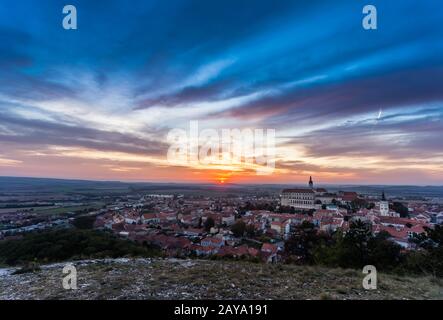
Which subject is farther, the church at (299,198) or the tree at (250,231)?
the church at (299,198)

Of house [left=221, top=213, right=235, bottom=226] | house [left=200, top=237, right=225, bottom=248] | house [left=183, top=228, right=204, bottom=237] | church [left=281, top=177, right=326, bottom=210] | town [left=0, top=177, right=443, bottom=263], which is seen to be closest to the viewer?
town [left=0, top=177, right=443, bottom=263]

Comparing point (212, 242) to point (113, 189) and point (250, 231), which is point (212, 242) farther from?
point (113, 189)

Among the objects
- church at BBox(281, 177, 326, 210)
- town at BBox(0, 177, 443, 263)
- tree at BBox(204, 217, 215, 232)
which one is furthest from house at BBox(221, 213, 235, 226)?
church at BBox(281, 177, 326, 210)

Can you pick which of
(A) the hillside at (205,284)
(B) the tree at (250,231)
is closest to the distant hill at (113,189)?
(B) the tree at (250,231)

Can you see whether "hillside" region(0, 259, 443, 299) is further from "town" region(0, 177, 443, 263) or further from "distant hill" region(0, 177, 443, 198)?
"distant hill" region(0, 177, 443, 198)

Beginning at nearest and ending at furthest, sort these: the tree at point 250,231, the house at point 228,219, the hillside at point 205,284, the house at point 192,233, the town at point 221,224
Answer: the hillside at point 205,284 < the town at point 221,224 < the house at point 192,233 < the tree at point 250,231 < the house at point 228,219

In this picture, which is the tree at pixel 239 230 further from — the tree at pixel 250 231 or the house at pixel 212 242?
the house at pixel 212 242

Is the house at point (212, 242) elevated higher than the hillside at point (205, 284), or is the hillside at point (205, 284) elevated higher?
the hillside at point (205, 284)

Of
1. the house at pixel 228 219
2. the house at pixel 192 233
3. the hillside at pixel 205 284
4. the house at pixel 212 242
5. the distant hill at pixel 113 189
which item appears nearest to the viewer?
the hillside at pixel 205 284
